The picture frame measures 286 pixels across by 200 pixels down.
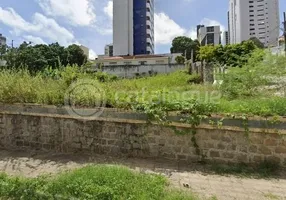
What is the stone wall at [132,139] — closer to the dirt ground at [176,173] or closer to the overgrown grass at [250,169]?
the overgrown grass at [250,169]

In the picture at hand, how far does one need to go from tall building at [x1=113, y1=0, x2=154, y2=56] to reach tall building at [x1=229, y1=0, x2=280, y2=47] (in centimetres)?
2344

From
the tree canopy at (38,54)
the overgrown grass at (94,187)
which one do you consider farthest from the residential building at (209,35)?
the overgrown grass at (94,187)

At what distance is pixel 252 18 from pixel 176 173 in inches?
2936

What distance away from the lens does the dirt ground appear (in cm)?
355

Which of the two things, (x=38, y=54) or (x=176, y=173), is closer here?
(x=176, y=173)

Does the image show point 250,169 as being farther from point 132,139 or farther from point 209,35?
point 209,35

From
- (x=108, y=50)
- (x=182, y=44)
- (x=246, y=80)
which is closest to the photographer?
(x=246, y=80)

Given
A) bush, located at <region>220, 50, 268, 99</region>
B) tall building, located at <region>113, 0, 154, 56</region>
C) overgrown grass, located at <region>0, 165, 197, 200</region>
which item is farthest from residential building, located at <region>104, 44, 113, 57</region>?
overgrown grass, located at <region>0, 165, 197, 200</region>

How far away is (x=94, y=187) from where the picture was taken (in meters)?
3.37

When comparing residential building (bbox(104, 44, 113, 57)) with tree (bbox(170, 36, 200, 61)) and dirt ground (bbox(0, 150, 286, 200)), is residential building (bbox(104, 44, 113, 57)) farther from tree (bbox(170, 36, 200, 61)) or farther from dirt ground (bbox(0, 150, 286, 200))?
dirt ground (bbox(0, 150, 286, 200))

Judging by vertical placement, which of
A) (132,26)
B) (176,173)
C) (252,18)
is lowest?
(176,173)

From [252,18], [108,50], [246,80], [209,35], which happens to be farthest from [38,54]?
[252,18]

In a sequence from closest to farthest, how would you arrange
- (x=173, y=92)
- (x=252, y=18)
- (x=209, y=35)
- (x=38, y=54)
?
(x=173, y=92) → (x=38, y=54) → (x=252, y=18) → (x=209, y=35)

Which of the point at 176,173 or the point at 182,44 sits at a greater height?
the point at 182,44
